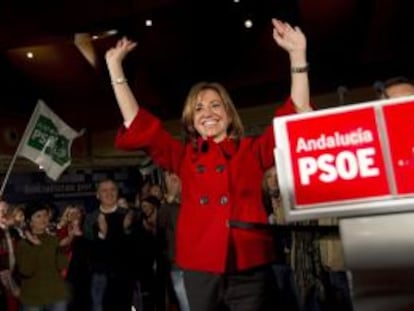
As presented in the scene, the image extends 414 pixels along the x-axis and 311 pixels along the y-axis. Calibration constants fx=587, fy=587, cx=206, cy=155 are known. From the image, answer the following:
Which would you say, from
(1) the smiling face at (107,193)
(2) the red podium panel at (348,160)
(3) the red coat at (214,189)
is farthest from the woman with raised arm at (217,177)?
(1) the smiling face at (107,193)

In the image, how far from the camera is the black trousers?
1.75 meters

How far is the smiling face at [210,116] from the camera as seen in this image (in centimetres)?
197

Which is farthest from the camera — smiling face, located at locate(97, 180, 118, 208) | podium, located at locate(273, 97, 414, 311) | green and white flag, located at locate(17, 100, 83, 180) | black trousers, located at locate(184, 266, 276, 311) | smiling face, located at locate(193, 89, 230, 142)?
green and white flag, located at locate(17, 100, 83, 180)

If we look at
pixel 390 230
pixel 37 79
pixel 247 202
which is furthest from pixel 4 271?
pixel 37 79

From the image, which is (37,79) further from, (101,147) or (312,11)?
(312,11)

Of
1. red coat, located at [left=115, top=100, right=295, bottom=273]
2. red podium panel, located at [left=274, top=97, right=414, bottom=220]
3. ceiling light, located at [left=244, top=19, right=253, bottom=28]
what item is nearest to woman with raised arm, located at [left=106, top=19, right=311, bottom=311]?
red coat, located at [left=115, top=100, right=295, bottom=273]

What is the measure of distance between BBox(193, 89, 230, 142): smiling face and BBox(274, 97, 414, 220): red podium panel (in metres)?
0.74

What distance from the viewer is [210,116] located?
1.97 meters

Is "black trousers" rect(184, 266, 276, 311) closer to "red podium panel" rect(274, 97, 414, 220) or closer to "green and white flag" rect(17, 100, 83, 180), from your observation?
"red podium panel" rect(274, 97, 414, 220)

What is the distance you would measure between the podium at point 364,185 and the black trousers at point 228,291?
0.63m

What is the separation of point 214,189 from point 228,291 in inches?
12.3

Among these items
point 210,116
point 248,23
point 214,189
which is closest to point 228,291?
point 214,189

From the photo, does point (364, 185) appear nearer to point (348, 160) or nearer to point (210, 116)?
point (348, 160)

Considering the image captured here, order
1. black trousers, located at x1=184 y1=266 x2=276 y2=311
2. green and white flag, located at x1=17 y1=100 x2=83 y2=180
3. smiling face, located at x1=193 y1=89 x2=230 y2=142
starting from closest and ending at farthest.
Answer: black trousers, located at x1=184 y1=266 x2=276 y2=311, smiling face, located at x1=193 y1=89 x2=230 y2=142, green and white flag, located at x1=17 y1=100 x2=83 y2=180
